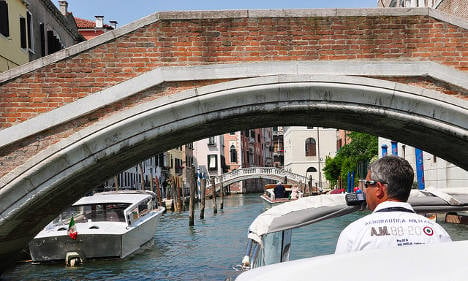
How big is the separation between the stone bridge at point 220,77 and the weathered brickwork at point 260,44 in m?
0.01

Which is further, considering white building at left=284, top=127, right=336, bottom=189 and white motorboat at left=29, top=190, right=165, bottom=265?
white building at left=284, top=127, right=336, bottom=189

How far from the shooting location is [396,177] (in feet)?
7.47

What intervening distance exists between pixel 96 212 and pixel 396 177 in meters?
10.7

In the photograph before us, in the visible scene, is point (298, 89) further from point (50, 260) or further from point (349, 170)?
point (349, 170)

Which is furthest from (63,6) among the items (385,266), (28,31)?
(385,266)

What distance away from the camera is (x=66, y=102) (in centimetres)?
701

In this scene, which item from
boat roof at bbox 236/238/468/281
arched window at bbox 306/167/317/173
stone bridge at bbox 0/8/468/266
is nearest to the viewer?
boat roof at bbox 236/238/468/281

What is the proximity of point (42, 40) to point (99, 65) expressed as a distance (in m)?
8.77

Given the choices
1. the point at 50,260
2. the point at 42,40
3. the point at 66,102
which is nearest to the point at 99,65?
the point at 66,102

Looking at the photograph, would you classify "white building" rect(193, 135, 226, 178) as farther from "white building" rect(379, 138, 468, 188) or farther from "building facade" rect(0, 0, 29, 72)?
"building facade" rect(0, 0, 29, 72)

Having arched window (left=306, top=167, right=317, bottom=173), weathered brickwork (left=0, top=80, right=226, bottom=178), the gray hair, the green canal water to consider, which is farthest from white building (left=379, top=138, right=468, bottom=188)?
arched window (left=306, top=167, right=317, bottom=173)

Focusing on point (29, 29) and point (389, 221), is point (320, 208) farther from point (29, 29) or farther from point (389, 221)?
point (29, 29)

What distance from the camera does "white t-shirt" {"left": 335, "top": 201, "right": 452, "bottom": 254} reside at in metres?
2.16

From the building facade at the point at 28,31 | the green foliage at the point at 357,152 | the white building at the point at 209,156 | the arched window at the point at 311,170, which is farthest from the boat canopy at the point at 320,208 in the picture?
the white building at the point at 209,156
